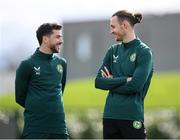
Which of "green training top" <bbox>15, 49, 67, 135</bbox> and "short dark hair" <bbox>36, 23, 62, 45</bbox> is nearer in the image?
"green training top" <bbox>15, 49, 67, 135</bbox>

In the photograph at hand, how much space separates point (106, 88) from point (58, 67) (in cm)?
70

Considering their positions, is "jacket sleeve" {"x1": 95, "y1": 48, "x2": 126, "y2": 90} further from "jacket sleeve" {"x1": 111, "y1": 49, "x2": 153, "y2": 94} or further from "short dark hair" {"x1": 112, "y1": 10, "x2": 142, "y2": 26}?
"short dark hair" {"x1": 112, "y1": 10, "x2": 142, "y2": 26}

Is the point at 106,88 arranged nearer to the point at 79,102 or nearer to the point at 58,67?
the point at 58,67

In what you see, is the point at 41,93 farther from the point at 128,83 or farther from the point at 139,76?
the point at 139,76

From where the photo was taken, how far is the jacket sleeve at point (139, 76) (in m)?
9.30

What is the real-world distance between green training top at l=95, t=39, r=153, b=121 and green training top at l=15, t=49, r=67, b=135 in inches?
22.3

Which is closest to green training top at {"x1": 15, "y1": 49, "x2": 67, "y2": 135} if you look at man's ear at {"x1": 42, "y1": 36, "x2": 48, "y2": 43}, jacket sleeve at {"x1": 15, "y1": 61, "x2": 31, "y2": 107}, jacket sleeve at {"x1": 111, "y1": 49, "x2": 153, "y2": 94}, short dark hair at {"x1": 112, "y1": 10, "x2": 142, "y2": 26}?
jacket sleeve at {"x1": 15, "y1": 61, "x2": 31, "y2": 107}

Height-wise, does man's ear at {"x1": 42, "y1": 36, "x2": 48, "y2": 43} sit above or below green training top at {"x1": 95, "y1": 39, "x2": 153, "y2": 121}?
above

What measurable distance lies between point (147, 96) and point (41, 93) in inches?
433

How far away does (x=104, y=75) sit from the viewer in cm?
962

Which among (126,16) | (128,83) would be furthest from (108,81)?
(126,16)

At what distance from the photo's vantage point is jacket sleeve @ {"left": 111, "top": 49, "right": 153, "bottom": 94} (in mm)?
9305

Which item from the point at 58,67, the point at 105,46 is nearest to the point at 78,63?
the point at 105,46

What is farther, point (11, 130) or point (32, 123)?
point (11, 130)
